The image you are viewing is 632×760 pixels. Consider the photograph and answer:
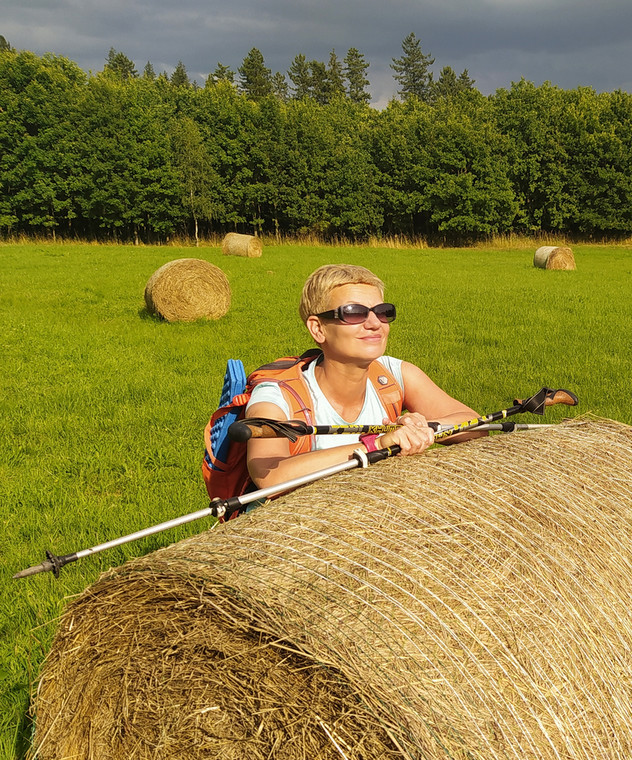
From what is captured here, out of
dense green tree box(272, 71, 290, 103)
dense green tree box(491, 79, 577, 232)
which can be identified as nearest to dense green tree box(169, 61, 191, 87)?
dense green tree box(272, 71, 290, 103)

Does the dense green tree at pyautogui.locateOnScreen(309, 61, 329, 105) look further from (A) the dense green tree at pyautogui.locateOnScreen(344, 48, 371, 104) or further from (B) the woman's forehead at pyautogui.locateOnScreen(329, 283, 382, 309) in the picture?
(B) the woman's forehead at pyautogui.locateOnScreen(329, 283, 382, 309)

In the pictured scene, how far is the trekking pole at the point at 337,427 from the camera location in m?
2.64

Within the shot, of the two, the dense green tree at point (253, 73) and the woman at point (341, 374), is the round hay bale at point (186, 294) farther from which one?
the dense green tree at point (253, 73)

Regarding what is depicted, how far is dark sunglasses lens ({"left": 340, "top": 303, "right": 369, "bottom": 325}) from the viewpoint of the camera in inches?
133

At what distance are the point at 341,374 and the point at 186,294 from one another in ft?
41.1

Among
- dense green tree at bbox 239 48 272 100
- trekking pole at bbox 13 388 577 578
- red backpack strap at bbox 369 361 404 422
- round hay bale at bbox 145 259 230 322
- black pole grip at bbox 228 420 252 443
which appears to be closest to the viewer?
trekking pole at bbox 13 388 577 578

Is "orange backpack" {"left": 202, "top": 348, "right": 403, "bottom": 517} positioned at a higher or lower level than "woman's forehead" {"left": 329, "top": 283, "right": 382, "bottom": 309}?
lower

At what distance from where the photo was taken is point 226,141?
48.0m

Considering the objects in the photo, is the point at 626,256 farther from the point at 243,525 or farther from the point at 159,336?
the point at 243,525

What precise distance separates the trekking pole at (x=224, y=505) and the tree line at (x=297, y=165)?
44522 mm

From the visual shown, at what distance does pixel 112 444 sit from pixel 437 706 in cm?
628

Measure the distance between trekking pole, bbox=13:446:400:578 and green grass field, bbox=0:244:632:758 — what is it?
233mm

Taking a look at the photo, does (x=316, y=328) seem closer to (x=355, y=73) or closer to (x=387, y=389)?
(x=387, y=389)

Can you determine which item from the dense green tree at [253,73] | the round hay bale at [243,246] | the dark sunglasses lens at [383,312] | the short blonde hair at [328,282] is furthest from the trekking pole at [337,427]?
the dense green tree at [253,73]
